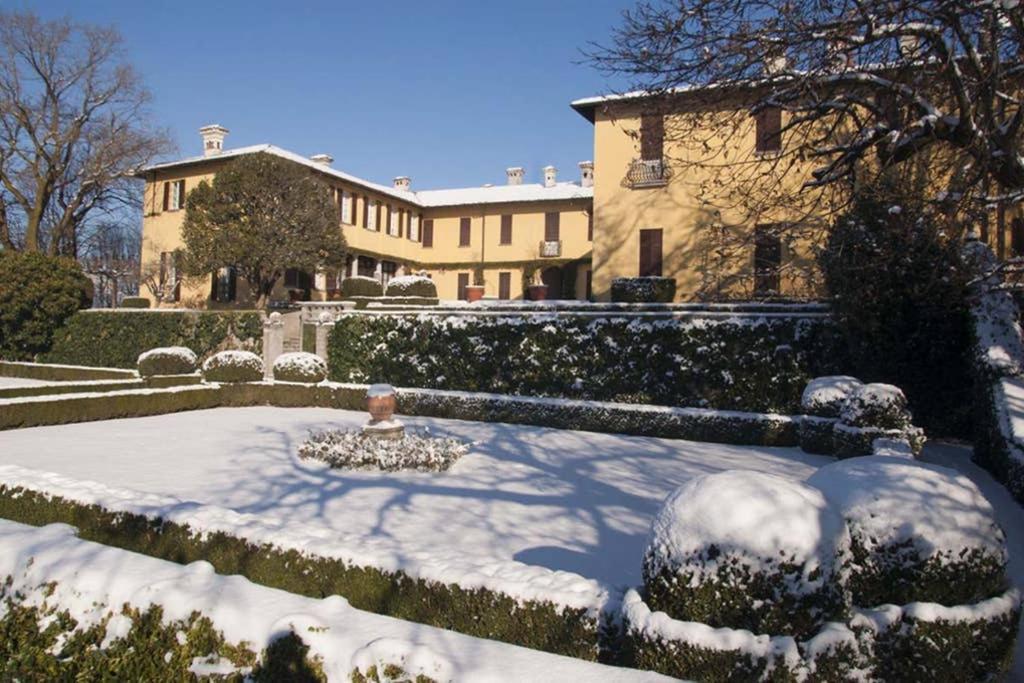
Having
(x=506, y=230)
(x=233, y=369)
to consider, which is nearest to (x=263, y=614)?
(x=233, y=369)

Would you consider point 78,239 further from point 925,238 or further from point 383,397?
point 925,238

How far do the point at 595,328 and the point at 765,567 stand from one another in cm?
1276

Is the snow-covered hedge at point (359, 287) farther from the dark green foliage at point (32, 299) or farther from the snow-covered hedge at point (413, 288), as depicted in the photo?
the dark green foliage at point (32, 299)

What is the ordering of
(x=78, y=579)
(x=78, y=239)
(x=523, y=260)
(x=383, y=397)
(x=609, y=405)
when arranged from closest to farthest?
(x=78, y=579) < (x=383, y=397) < (x=609, y=405) < (x=523, y=260) < (x=78, y=239)

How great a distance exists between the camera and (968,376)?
11.4 m

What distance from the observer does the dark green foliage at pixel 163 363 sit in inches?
782

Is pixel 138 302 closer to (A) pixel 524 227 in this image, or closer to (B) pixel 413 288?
(B) pixel 413 288

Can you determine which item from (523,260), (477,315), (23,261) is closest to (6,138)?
(23,261)

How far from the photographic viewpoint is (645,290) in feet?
72.6

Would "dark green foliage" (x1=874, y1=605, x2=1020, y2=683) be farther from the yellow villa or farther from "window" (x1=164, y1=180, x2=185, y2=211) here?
"window" (x1=164, y1=180, x2=185, y2=211)

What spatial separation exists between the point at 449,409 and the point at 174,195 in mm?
22137

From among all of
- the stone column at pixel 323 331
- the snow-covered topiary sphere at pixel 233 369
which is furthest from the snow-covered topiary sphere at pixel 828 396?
the snow-covered topiary sphere at pixel 233 369

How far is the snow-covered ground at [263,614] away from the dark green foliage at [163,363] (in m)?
17.0

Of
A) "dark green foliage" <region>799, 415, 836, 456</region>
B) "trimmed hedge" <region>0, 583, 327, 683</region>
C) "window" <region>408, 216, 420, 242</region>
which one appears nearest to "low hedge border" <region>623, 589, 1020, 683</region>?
"trimmed hedge" <region>0, 583, 327, 683</region>
